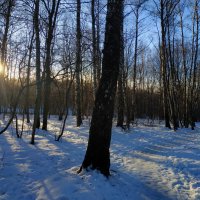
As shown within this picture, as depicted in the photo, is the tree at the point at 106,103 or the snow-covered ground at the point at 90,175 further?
the tree at the point at 106,103

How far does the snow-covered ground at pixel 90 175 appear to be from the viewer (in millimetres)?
5045

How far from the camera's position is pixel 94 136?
612cm

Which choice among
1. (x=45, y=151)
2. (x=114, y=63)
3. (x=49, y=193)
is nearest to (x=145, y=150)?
(x=45, y=151)

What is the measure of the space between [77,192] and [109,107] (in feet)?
6.86

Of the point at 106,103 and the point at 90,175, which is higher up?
the point at 106,103

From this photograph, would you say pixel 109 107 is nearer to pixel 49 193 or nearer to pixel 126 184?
pixel 126 184

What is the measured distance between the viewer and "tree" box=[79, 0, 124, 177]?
6078mm

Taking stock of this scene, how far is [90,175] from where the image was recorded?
5727 mm

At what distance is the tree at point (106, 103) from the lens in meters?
6.08

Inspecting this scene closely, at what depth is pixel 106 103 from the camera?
20.0 ft

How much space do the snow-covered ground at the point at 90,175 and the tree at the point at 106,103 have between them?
351 mm

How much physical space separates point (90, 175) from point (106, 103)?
5.44 feet

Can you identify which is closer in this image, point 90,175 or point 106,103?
point 90,175

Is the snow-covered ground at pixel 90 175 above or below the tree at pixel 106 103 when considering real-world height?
below
